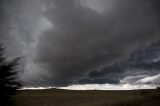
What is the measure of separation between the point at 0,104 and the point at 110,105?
15200 mm

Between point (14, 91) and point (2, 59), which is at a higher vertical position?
point (2, 59)

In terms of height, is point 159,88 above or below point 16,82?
above

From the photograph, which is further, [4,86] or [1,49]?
[1,49]

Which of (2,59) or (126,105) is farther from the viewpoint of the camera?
(126,105)

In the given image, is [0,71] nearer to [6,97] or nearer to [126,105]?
[6,97]

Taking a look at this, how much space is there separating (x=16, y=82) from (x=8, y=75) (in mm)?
470

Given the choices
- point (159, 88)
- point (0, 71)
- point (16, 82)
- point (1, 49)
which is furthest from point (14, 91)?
point (159, 88)

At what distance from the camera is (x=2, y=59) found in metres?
9.84

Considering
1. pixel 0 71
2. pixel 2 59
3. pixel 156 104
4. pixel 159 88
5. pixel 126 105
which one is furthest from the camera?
pixel 159 88

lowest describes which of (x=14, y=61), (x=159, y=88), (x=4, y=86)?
(x=4, y=86)

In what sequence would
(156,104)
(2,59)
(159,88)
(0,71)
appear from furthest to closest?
(159,88) < (156,104) < (2,59) < (0,71)

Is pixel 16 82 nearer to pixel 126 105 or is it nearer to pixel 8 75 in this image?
pixel 8 75

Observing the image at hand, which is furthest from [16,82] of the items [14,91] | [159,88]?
[159,88]

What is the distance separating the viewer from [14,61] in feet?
32.3
